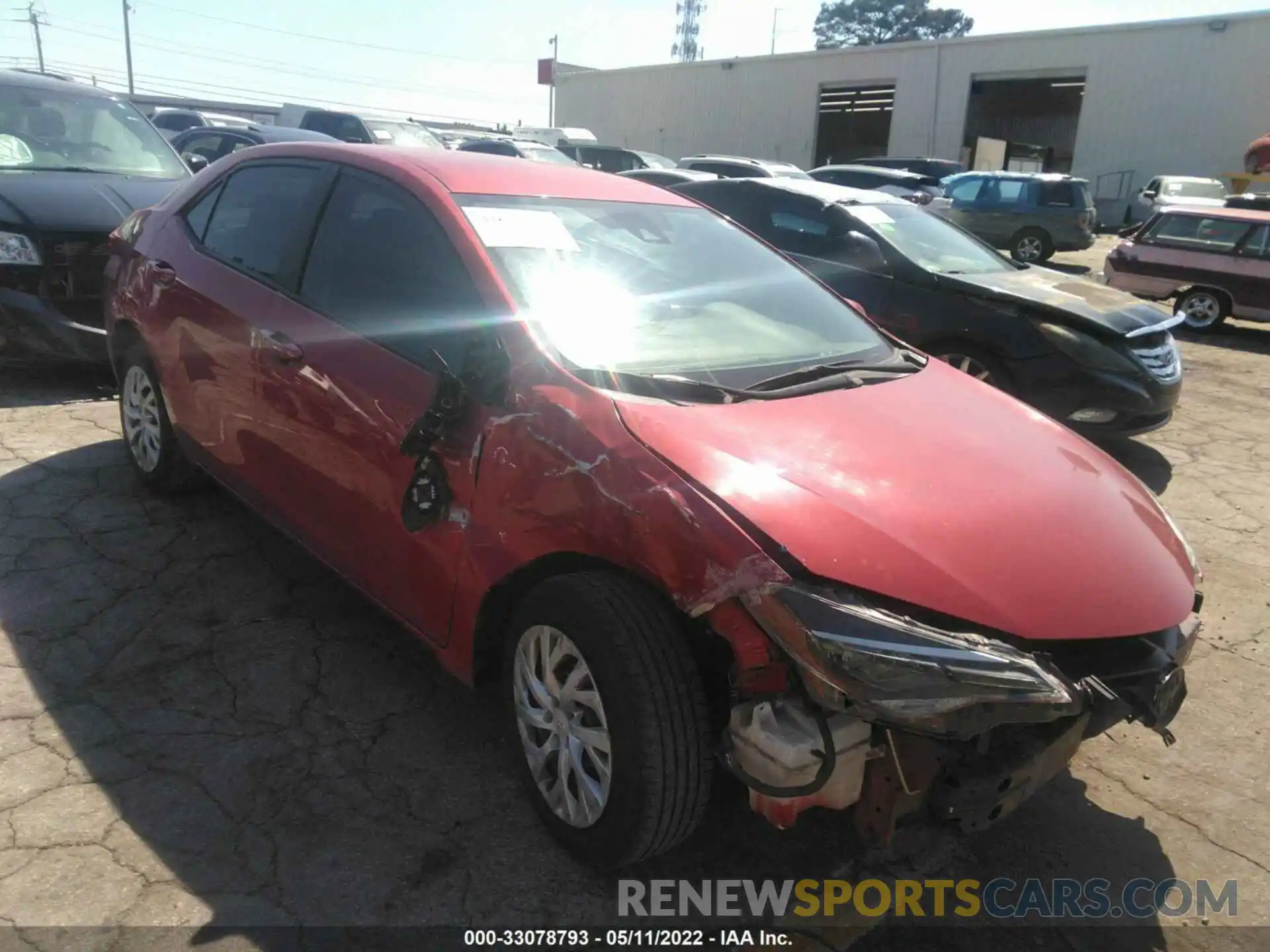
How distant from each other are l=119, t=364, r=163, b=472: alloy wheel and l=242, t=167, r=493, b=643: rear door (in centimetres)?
124

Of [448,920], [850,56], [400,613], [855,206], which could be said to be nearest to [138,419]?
[400,613]

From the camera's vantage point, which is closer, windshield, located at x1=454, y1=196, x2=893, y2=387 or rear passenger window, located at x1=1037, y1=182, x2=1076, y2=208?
windshield, located at x1=454, y1=196, x2=893, y2=387

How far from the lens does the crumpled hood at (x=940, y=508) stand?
77.3 inches

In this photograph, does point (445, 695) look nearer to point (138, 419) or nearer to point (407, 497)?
point (407, 497)

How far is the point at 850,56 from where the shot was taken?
33688 millimetres

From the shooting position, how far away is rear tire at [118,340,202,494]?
407 cm

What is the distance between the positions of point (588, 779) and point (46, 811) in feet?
4.66

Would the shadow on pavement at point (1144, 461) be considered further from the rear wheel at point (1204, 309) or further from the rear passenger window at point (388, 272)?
the rear wheel at point (1204, 309)

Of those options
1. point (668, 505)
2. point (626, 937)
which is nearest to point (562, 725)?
point (626, 937)

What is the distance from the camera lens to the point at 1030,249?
57.7ft

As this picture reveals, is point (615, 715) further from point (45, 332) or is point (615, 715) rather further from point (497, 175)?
Result: point (45, 332)

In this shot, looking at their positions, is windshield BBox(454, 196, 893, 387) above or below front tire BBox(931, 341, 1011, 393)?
above

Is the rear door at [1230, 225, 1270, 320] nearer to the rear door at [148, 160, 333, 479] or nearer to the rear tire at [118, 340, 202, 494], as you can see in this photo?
the rear door at [148, 160, 333, 479]

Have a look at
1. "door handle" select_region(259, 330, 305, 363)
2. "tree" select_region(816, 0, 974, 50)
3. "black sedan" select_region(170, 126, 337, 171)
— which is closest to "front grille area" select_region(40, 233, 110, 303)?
"door handle" select_region(259, 330, 305, 363)
